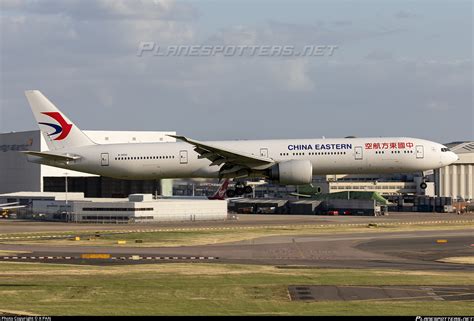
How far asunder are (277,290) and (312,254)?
921 inches

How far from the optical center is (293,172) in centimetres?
7150

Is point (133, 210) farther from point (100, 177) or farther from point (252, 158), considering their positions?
point (252, 158)

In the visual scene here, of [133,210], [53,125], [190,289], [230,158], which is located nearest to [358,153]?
[230,158]

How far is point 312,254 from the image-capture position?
218 feet

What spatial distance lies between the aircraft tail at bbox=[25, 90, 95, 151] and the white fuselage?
125cm

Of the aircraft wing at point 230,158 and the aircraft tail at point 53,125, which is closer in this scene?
the aircraft wing at point 230,158

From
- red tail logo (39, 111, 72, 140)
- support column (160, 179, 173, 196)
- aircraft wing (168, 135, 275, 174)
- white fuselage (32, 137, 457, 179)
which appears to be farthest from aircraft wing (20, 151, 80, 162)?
support column (160, 179, 173, 196)

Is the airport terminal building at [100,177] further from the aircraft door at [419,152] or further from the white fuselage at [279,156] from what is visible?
the aircraft door at [419,152]

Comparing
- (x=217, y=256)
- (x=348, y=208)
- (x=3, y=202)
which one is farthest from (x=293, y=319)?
(x=3, y=202)

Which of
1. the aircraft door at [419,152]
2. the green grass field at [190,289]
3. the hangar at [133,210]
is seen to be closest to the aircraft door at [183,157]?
the green grass field at [190,289]

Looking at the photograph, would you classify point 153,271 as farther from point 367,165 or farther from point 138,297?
point 367,165

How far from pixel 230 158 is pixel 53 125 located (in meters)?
18.8

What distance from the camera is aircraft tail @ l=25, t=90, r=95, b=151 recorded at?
78625 mm

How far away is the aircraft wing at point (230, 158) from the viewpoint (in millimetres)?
71250
